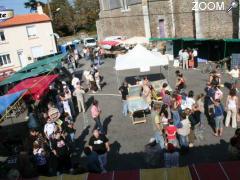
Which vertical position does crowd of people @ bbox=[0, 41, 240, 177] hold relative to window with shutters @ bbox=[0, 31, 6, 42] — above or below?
below

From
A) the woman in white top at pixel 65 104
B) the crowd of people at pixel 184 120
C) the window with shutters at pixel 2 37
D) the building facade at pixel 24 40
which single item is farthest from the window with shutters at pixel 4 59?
the crowd of people at pixel 184 120

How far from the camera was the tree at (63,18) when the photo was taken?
62844 millimetres

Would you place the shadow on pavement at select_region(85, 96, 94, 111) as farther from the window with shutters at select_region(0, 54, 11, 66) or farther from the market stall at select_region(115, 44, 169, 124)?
the window with shutters at select_region(0, 54, 11, 66)

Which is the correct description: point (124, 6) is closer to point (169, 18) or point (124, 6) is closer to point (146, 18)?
point (146, 18)

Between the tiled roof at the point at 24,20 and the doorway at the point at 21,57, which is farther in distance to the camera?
the doorway at the point at 21,57

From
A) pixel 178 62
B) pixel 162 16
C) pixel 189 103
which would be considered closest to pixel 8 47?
pixel 162 16

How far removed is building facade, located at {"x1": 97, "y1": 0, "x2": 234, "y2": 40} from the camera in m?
27.8

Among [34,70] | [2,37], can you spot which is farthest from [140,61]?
[2,37]

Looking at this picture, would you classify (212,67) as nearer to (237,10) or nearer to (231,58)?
(231,58)

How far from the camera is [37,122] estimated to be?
1380 centimetres

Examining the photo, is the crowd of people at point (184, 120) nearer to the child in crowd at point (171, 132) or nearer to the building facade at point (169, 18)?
the child in crowd at point (171, 132)

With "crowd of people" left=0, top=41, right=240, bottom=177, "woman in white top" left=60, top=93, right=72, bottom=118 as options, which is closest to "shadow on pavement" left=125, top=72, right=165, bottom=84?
"crowd of people" left=0, top=41, right=240, bottom=177

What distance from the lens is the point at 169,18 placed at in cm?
3338

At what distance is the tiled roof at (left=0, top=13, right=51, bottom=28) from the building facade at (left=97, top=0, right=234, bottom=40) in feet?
32.6
